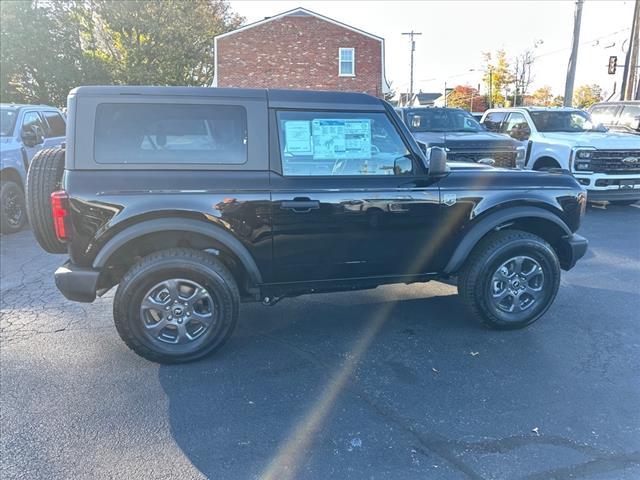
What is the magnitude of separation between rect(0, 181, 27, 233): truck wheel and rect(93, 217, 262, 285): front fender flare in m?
5.18

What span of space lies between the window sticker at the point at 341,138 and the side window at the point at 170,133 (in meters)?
0.55

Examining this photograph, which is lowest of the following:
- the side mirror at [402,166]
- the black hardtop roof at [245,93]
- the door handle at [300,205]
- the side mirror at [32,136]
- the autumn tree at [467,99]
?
the door handle at [300,205]

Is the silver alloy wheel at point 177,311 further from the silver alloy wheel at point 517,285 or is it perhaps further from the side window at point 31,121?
the side window at point 31,121

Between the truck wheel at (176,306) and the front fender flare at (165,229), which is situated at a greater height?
the front fender flare at (165,229)

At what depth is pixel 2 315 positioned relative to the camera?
4.44 metres

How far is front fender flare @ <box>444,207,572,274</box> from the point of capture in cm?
387

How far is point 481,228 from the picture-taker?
3.87 metres

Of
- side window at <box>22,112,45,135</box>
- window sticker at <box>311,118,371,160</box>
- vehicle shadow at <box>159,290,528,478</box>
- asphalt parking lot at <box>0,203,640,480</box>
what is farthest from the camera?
side window at <box>22,112,45,135</box>

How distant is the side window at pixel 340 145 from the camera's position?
3.50 m

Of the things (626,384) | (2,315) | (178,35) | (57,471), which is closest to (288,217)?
(57,471)

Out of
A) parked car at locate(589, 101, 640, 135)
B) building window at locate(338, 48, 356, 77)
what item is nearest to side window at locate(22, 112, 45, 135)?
parked car at locate(589, 101, 640, 135)

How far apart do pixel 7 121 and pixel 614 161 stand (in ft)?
33.7

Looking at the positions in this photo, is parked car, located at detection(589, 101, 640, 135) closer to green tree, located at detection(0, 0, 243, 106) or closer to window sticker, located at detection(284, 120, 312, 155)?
window sticker, located at detection(284, 120, 312, 155)

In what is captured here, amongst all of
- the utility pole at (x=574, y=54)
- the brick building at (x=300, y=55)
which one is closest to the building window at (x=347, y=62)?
the brick building at (x=300, y=55)
